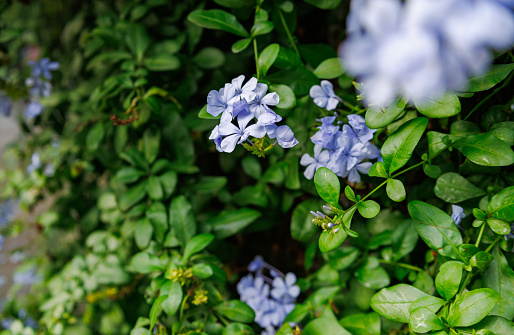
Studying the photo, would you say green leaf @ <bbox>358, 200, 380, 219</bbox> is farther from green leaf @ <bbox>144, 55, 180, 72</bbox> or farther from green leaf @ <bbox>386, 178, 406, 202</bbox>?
green leaf @ <bbox>144, 55, 180, 72</bbox>

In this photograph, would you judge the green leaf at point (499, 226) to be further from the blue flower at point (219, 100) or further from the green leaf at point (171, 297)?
the green leaf at point (171, 297)

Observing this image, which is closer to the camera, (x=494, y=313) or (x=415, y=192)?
(x=494, y=313)

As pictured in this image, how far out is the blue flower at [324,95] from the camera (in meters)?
0.77

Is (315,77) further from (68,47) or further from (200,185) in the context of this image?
(68,47)

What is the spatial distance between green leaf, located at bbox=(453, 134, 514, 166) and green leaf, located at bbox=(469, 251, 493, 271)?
153 millimetres

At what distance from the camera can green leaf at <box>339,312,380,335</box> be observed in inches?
30.0

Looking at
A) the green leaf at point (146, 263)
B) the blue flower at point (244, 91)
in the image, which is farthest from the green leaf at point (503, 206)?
the green leaf at point (146, 263)

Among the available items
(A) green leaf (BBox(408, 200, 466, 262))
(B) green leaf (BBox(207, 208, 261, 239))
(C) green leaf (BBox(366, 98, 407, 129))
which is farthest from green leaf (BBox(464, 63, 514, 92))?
(B) green leaf (BBox(207, 208, 261, 239))

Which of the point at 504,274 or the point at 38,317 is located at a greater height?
the point at 504,274

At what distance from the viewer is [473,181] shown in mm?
749

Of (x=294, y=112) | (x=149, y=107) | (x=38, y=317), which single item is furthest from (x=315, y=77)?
(x=38, y=317)

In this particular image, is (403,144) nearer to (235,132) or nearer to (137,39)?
(235,132)

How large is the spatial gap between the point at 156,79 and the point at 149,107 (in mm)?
116

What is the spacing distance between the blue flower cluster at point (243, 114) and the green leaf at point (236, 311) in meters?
0.40
